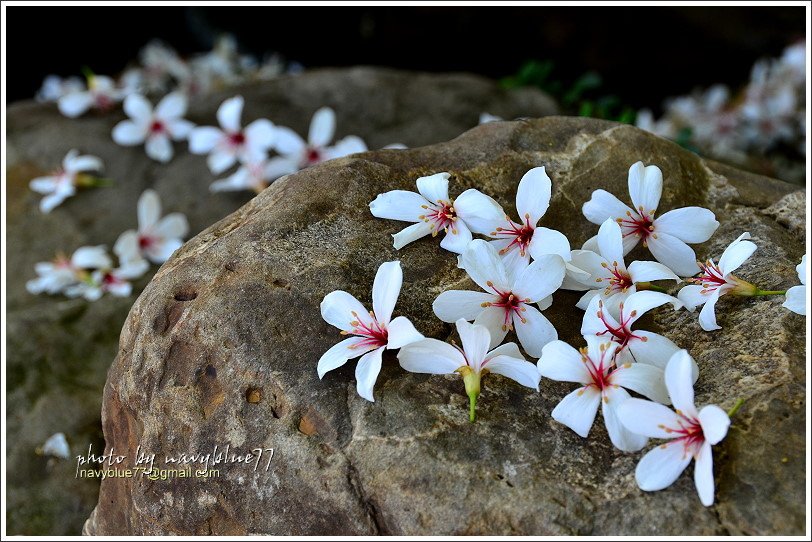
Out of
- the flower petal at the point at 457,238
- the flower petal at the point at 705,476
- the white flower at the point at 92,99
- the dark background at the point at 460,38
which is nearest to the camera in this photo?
the flower petal at the point at 705,476

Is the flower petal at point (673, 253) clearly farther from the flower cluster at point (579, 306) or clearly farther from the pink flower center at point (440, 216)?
the pink flower center at point (440, 216)

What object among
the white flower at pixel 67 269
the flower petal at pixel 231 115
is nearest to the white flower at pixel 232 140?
the flower petal at pixel 231 115

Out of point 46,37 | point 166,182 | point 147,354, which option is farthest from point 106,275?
point 46,37

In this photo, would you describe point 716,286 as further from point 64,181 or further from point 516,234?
point 64,181

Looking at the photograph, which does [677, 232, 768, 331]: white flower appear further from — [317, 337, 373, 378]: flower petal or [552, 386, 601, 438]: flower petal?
[317, 337, 373, 378]: flower petal

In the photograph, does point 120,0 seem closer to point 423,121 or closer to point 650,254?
point 423,121

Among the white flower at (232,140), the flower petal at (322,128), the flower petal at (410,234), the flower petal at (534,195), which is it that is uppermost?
the flower petal at (534,195)

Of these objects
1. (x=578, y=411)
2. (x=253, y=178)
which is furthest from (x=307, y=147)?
(x=578, y=411)
